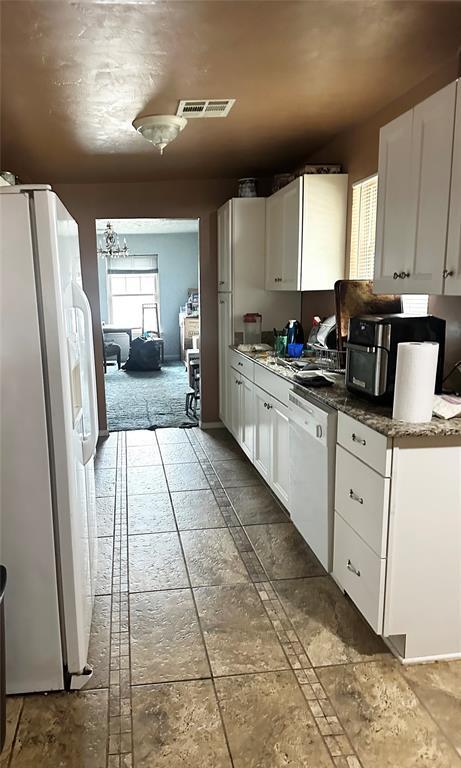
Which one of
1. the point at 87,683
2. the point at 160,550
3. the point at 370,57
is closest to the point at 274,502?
the point at 160,550

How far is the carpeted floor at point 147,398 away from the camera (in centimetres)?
561

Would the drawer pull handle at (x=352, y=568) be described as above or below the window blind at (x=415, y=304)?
below

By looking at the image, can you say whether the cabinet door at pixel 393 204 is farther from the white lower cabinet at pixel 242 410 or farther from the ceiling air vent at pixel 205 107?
the white lower cabinet at pixel 242 410

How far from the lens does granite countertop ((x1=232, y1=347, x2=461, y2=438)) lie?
183 cm

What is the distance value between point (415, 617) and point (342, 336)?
1.52 metres

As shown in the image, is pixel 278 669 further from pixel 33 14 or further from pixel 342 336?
pixel 33 14

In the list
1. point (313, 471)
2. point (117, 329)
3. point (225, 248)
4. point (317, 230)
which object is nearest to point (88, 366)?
point (313, 471)

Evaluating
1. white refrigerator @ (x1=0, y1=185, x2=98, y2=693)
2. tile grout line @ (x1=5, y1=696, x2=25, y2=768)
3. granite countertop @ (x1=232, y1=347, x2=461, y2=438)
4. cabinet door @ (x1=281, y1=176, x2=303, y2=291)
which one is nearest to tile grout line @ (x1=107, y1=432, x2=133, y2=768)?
white refrigerator @ (x1=0, y1=185, x2=98, y2=693)

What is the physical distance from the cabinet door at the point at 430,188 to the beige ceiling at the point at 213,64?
313mm

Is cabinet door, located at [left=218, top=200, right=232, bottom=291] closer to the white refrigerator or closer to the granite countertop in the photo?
the granite countertop

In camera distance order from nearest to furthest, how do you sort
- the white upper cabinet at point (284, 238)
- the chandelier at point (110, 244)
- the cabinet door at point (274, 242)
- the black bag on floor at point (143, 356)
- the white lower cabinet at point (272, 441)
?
1. the white lower cabinet at point (272, 441)
2. the white upper cabinet at point (284, 238)
3. the cabinet door at point (274, 242)
4. the chandelier at point (110, 244)
5. the black bag on floor at point (143, 356)

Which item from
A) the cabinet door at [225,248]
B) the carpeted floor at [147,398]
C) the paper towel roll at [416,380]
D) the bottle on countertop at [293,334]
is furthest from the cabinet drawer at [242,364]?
A: the paper towel roll at [416,380]

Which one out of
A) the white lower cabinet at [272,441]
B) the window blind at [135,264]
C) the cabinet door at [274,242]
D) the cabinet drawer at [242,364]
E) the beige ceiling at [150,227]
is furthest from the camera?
the window blind at [135,264]

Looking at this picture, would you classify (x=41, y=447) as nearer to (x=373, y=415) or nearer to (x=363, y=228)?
(x=373, y=415)
